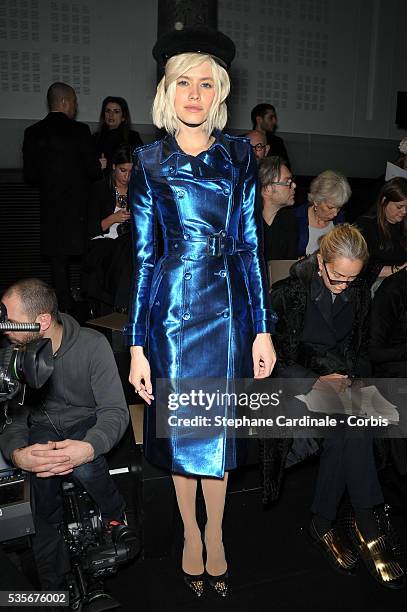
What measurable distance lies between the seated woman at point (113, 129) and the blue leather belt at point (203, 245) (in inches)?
127

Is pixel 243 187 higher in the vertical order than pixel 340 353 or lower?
higher

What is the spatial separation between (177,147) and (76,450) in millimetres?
1072

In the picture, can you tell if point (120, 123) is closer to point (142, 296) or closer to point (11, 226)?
point (11, 226)

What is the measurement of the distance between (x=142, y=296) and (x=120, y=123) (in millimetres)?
3486

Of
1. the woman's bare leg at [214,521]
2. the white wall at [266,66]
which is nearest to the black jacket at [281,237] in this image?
the woman's bare leg at [214,521]

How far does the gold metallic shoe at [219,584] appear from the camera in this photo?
7.19 feet

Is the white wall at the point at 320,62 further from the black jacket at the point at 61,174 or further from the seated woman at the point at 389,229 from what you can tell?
the seated woman at the point at 389,229

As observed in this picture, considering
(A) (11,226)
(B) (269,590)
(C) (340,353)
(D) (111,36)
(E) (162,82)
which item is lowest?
(B) (269,590)

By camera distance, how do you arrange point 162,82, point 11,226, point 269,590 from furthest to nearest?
point 11,226 → point 269,590 → point 162,82

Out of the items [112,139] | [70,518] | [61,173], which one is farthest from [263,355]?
[112,139]

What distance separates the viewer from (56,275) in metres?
4.71

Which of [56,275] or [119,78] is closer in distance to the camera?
[56,275]

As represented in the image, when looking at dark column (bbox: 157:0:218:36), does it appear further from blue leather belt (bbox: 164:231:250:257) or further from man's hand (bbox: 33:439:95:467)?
man's hand (bbox: 33:439:95:467)

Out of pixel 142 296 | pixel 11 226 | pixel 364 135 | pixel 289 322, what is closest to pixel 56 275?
pixel 11 226
